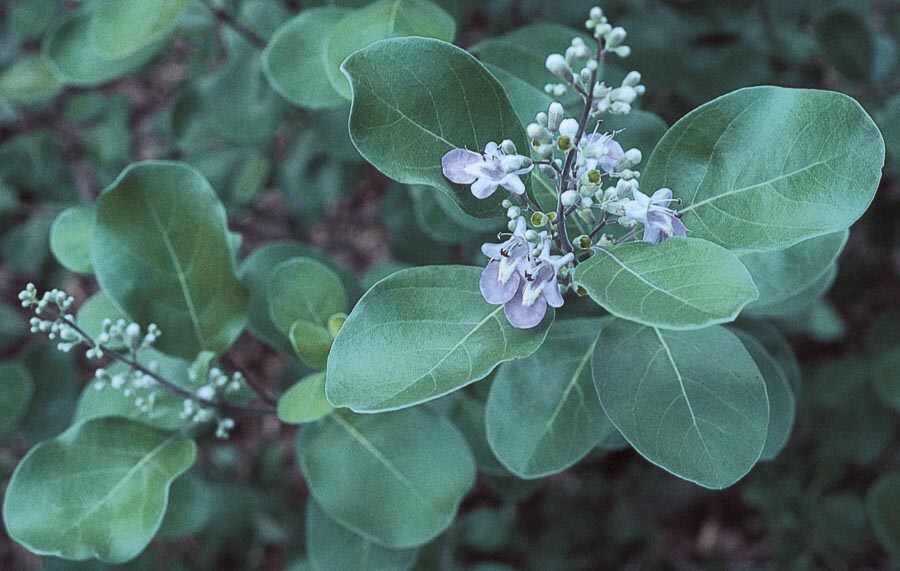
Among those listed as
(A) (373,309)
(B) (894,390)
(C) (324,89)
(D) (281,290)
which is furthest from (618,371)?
(B) (894,390)

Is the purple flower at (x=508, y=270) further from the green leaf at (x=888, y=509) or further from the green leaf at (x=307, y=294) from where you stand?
the green leaf at (x=888, y=509)

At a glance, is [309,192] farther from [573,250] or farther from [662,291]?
[662,291]

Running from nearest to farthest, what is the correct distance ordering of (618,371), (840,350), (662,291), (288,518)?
(662,291)
(618,371)
(288,518)
(840,350)

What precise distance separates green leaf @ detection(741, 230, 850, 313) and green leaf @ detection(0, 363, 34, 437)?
191cm

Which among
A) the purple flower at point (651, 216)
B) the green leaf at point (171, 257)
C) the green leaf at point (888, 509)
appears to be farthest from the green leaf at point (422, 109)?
the green leaf at point (888, 509)

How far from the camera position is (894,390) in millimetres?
2553

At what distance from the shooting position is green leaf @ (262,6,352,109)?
6.47 ft

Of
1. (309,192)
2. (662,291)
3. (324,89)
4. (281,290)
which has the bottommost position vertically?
(309,192)

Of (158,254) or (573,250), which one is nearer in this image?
(573,250)

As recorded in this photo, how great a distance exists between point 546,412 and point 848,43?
1.77m

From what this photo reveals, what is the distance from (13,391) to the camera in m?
2.39

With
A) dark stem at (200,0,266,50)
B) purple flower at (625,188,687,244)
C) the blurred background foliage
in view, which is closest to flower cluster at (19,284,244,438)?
the blurred background foliage

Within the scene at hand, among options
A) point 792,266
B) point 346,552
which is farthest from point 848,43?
point 346,552

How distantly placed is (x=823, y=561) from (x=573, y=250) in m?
2.32
